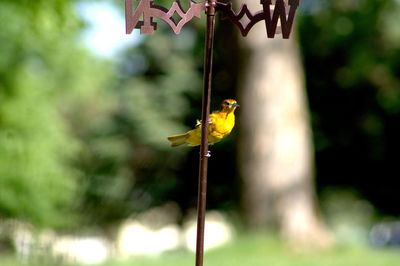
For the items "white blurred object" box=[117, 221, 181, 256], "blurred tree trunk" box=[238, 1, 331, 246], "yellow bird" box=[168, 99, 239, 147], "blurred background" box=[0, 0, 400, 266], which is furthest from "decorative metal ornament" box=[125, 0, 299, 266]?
"white blurred object" box=[117, 221, 181, 256]

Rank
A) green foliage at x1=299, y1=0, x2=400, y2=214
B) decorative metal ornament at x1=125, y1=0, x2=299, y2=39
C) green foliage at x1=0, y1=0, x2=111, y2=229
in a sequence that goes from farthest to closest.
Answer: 1. green foliage at x1=299, y1=0, x2=400, y2=214
2. green foliage at x1=0, y1=0, x2=111, y2=229
3. decorative metal ornament at x1=125, y1=0, x2=299, y2=39

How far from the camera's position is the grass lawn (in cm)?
674

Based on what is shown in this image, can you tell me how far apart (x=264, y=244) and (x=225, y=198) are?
1065 centimetres

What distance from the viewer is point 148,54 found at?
1969 cm

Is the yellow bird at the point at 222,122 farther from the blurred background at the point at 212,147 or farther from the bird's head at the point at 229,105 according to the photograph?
the blurred background at the point at 212,147

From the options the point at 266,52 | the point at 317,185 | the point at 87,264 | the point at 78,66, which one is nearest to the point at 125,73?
the point at 78,66

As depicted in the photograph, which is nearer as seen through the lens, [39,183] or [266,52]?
[266,52]

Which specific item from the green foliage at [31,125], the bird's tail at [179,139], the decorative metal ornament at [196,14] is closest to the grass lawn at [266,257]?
the green foliage at [31,125]

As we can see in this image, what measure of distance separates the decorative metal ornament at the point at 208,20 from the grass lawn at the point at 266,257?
163 inches

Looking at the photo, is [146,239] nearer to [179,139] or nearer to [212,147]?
[212,147]

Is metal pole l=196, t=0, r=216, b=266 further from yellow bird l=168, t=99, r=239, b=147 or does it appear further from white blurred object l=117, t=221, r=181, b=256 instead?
white blurred object l=117, t=221, r=181, b=256

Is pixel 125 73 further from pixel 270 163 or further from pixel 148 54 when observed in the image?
pixel 270 163

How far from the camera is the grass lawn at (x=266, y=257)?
6741 mm

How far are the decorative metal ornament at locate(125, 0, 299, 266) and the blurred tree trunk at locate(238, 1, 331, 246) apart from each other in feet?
19.4
